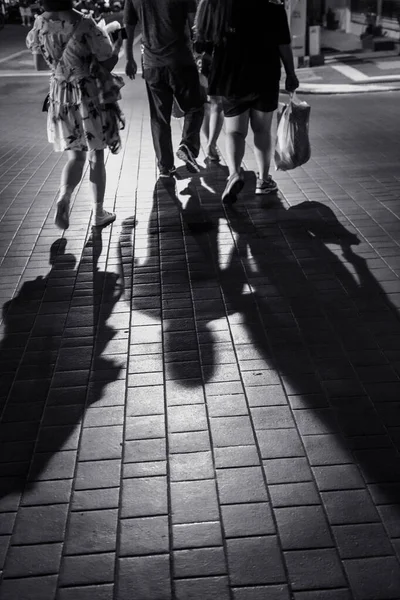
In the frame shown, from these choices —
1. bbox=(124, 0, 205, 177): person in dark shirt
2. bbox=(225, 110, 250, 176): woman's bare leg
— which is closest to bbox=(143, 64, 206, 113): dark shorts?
bbox=(124, 0, 205, 177): person in dark shirt

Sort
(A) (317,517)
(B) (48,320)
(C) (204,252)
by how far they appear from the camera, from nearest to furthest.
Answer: (A) (317,517)
(B) (48,320)
(C) (204,252)

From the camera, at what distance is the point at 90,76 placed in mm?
5742

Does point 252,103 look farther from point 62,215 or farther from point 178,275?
point 178,275

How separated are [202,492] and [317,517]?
1.46 feet

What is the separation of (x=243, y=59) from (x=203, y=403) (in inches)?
147

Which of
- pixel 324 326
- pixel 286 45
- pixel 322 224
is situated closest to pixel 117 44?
pixel 286 45

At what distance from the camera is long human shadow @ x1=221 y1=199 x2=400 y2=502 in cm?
329

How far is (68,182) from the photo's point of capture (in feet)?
20.1

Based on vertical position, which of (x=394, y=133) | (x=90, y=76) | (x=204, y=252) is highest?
(x=90, y=76)

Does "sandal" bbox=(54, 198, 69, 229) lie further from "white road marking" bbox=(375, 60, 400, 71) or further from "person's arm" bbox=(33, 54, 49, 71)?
"white road marking" bbox=(375, 60, 400, 71)

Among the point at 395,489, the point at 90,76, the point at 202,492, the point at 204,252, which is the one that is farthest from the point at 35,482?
the point at 90,76

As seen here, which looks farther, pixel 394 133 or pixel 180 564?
pixel 394 133

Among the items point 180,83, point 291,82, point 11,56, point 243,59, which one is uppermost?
point 243,59

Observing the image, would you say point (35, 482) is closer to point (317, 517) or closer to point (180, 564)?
point (180, 564)
